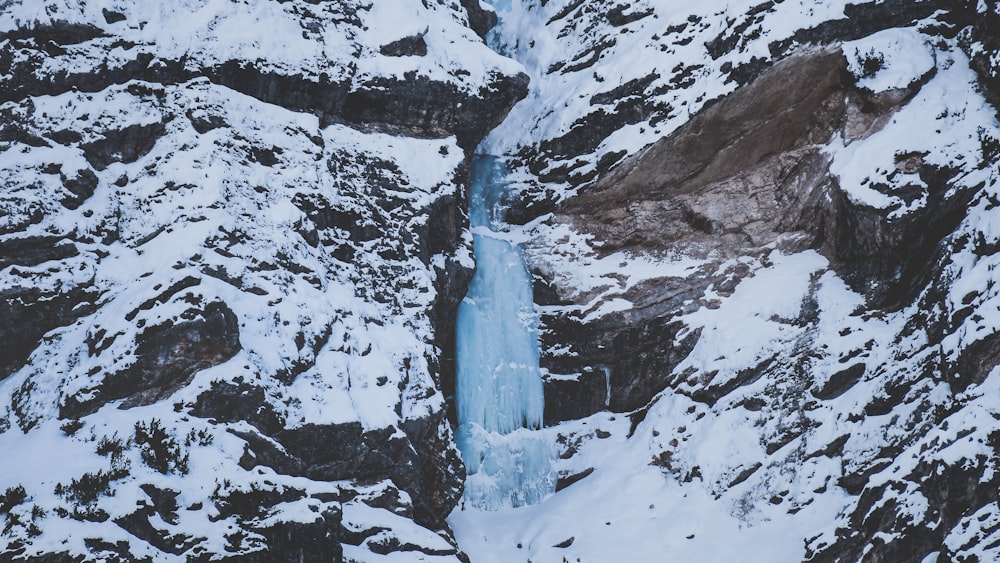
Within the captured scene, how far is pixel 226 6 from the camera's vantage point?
2352 centimetres

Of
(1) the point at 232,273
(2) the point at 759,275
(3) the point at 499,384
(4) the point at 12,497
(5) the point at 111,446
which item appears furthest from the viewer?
(3) the point at 499,384

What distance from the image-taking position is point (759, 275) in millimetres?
23766

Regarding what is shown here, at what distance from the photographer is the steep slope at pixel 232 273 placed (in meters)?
16.7

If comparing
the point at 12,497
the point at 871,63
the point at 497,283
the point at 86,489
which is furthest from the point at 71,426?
the point at 871,63

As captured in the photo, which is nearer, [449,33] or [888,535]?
[888,535]

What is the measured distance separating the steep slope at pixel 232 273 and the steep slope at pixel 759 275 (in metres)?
2.80

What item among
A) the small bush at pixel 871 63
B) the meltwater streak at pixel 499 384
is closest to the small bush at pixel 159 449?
the meltwater streak at pixel 499 384

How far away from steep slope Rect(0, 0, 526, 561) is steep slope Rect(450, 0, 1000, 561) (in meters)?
2.80

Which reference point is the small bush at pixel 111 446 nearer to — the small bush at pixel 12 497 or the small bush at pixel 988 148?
the small bush at pixel 12 497

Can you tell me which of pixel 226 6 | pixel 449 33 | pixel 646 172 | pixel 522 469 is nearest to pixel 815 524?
pixel 522 469

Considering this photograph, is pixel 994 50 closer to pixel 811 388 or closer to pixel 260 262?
pixel 811 388

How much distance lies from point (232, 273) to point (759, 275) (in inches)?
481

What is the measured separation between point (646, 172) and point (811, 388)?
711cm

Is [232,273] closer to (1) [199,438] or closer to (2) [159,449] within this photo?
(1) [199,438]
